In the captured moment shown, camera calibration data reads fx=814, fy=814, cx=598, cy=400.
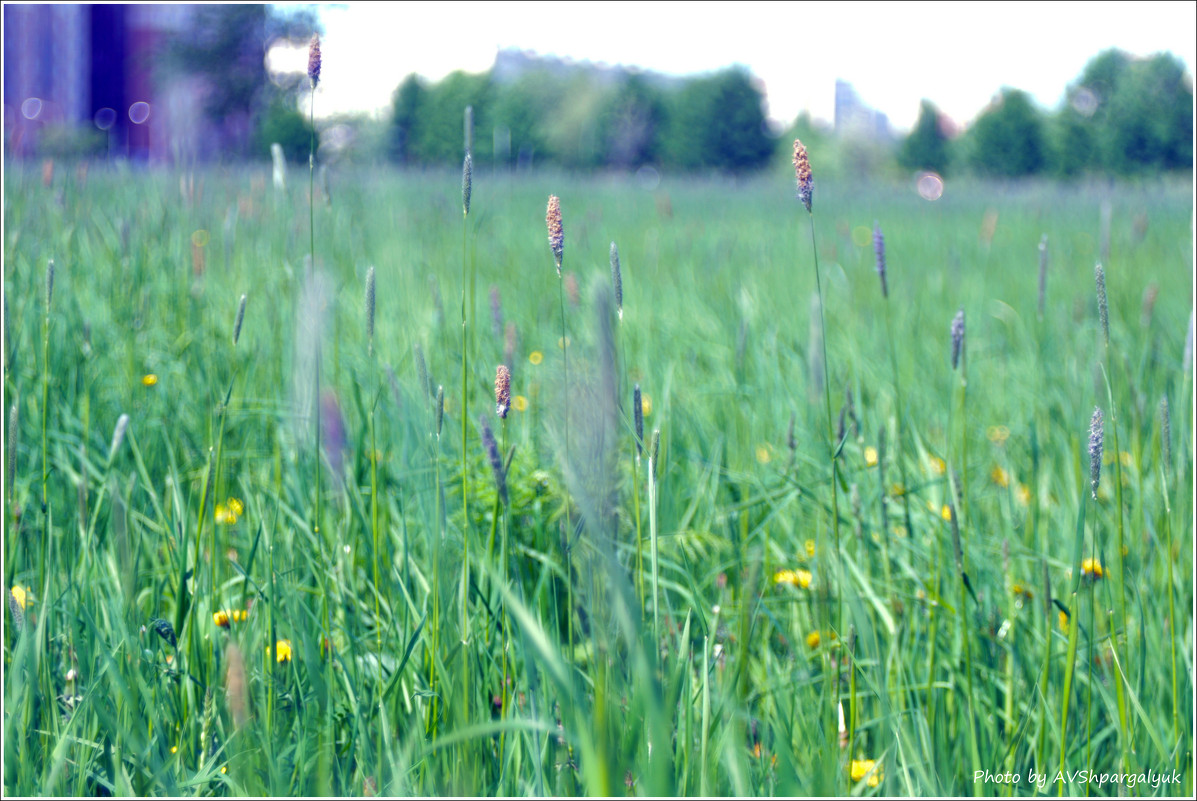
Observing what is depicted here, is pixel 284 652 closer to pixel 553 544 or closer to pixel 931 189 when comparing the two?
pixel 553 544

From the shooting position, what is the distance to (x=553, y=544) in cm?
130

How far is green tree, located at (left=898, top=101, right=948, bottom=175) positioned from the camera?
3397cm

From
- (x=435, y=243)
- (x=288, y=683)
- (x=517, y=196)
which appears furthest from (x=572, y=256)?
(x=288, y=683)

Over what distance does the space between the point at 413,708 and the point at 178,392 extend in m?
1.18

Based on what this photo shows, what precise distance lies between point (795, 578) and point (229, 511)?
2.74 feet

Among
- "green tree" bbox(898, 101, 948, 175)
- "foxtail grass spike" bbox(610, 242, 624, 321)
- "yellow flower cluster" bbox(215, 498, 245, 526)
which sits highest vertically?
"green tree" bbox(898, 101, 948, 175)

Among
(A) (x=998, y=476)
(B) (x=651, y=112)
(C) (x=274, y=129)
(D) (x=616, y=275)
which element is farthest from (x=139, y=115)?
(B) (x=651, y=112)

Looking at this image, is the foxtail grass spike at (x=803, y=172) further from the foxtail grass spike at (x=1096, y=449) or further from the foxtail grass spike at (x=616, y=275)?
the foxtail grass spike at (x=1096, y=449)

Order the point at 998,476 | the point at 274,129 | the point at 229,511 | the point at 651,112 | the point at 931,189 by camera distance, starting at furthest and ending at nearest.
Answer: the point at 651,112 < the point at 931,189 < the point at 274,129 < the point at 998,476 < the point at 229,511

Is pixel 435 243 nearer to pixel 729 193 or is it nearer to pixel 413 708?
pixel 413 708

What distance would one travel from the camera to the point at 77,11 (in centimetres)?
415

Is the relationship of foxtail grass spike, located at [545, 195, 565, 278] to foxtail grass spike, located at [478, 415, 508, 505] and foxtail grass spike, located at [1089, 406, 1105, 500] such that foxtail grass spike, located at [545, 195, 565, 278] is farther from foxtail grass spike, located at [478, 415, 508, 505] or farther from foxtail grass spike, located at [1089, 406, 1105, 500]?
foxtail grass spike, located at [1089, 406, 1105, 500]

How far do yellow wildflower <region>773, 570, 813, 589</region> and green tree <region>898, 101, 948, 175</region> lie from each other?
3565 cm

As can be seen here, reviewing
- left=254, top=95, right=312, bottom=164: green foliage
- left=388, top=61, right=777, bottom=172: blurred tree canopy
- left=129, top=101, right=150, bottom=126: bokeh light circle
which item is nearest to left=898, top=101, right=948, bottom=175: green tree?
left=388, top=61, right=777, bottom=172: blurred tree canopy
